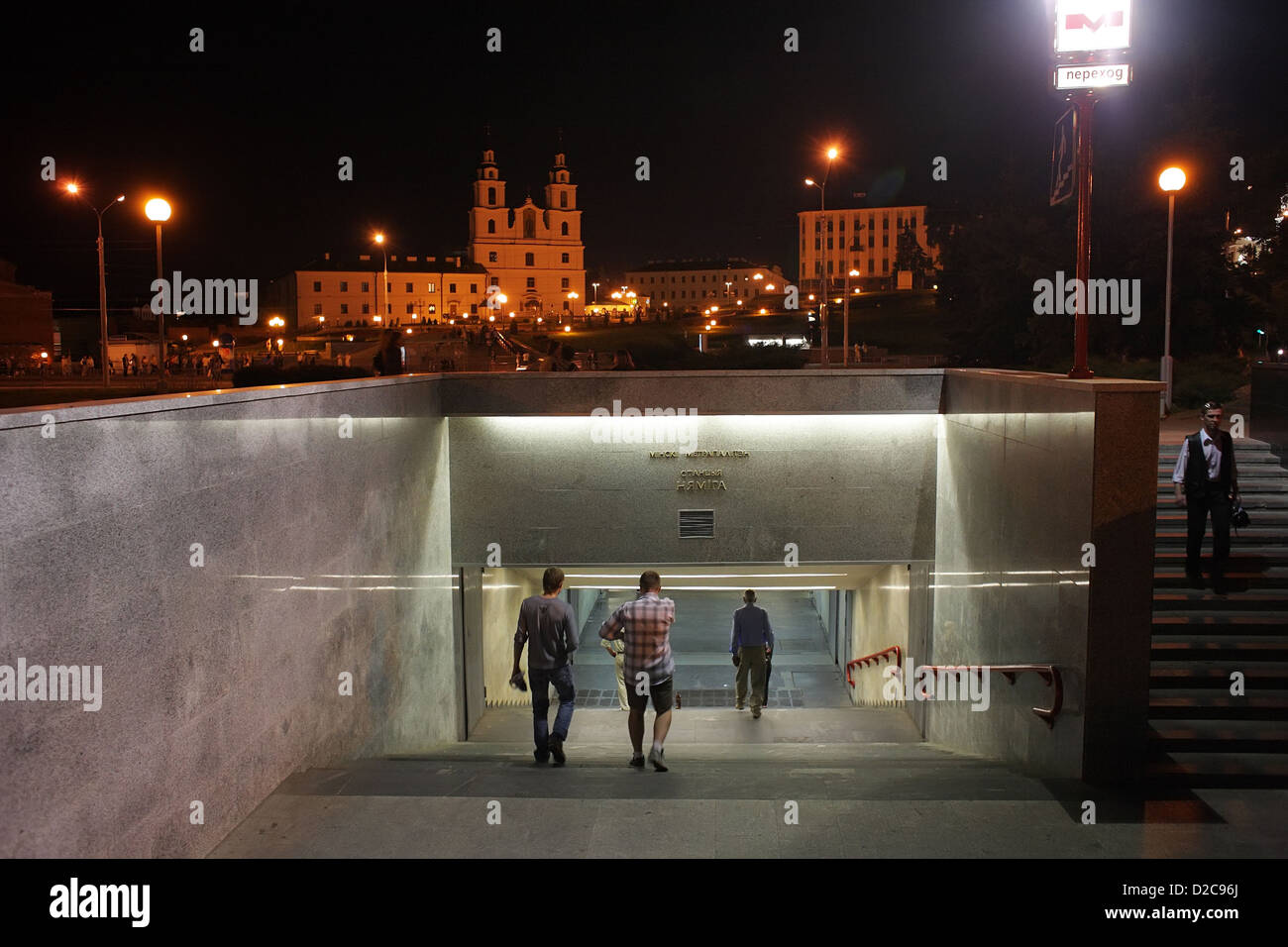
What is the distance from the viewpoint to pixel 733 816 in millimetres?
6859

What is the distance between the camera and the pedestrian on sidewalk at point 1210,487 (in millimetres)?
9852

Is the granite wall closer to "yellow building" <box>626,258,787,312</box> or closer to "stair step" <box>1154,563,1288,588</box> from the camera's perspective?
"stair step" <box>1154,563,1288,588</box>

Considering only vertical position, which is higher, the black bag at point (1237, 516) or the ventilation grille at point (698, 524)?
the black bag at point (1237, 516)

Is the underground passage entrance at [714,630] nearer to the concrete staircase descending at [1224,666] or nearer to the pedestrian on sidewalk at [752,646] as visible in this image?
the pedestrian on sidewalk at [752,646]

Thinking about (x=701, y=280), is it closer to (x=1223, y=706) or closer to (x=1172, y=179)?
(x=1172, y=179)

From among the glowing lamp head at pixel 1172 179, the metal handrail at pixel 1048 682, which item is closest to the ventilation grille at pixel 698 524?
the metal handrail at pixel 1048 682

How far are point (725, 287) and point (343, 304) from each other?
61.5m

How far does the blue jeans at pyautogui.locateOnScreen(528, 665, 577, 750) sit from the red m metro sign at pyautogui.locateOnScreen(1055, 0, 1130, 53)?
7402 millimetres

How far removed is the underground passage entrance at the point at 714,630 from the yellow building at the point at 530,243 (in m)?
99.8

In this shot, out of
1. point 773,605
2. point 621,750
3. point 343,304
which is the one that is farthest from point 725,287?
point 621,750

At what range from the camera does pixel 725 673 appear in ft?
70.1

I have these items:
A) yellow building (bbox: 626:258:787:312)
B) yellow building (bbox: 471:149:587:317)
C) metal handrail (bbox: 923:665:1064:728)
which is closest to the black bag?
metal handrail (bbox: 923:665:1064:728)

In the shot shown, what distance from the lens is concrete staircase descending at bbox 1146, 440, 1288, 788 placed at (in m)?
7.86

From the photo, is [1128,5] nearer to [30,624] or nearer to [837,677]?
[30,624]
